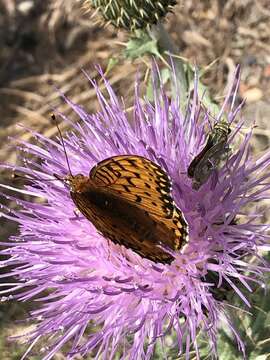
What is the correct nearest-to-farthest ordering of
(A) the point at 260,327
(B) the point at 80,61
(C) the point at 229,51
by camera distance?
(A) the point at 260,327 < (C) the point at 229,51 < (B) the point at 80,61

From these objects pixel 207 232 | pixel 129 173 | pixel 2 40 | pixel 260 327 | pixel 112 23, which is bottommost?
pixel 260 327

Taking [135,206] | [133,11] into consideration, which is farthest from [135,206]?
[133,11]

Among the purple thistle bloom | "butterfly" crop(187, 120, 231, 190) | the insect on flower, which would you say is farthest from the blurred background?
the insect on flower

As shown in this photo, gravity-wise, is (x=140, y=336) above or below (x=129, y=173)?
below

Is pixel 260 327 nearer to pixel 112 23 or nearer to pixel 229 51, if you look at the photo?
pixel 112 23

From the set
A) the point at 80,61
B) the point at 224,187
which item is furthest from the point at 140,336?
the point at 80,61

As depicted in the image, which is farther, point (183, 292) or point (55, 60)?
point (55, 60)
